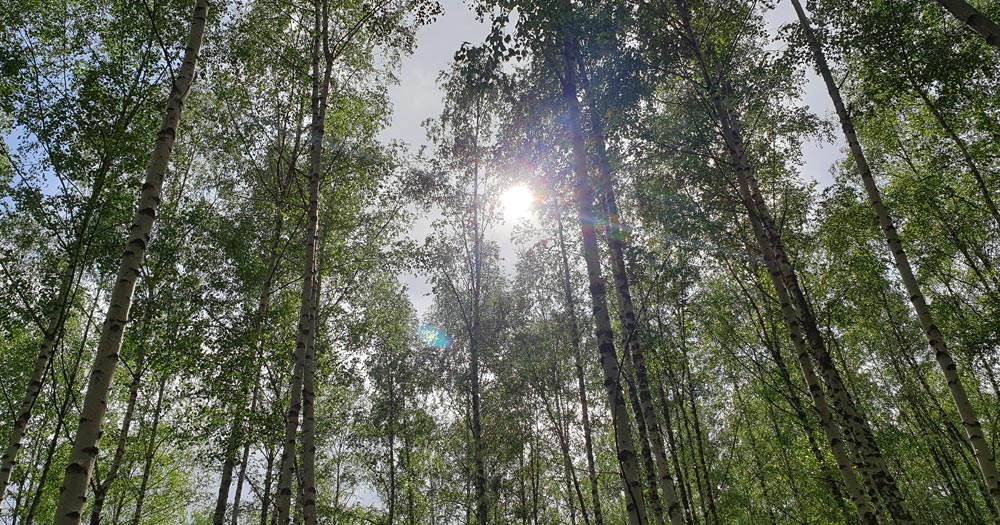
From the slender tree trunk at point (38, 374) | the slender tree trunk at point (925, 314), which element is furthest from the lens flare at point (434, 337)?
the slender tree trunk at point (925, 314)

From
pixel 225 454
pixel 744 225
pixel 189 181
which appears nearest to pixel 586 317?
pixel 744 225

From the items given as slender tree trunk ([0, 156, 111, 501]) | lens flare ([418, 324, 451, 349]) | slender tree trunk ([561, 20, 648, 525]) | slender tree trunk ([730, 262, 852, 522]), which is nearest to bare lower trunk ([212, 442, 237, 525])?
slender tree trunk ([0, 156, 111, 501])

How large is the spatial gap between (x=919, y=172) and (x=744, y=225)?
8444 mm

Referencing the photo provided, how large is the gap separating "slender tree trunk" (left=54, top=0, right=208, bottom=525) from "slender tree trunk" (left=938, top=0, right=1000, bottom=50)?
864 cm

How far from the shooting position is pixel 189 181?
15188 millimetres

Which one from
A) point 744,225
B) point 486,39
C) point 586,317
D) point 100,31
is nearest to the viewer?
point 486,39

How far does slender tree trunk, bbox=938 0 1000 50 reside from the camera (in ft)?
16.1

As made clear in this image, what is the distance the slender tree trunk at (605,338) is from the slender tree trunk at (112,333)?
451cm

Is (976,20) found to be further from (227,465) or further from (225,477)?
(225,477)

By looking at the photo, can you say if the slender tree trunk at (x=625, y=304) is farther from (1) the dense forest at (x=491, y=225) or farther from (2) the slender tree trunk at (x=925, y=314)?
(2) the slender tree trunk at (x=925, y=314)

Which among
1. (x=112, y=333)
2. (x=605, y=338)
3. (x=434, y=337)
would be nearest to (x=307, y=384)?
(x=112, y=333)

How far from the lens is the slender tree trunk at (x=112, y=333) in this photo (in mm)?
3666

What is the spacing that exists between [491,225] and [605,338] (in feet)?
40.6

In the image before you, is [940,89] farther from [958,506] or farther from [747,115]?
[958,506]
